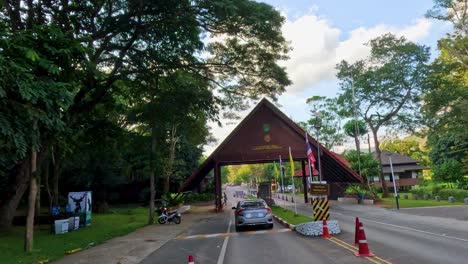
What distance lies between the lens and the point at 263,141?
108ft

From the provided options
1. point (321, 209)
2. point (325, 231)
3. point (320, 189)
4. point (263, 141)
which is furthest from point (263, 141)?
point (325, 231)

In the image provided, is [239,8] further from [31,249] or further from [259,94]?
[31,249]

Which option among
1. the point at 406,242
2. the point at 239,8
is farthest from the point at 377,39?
the point at 406,242

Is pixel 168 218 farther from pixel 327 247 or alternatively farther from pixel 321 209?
pixel 327 247

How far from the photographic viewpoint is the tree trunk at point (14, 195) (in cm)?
1768

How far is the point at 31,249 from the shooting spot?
Answer: 12.9m

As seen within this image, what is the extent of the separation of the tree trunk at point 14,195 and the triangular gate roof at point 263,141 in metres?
15.9

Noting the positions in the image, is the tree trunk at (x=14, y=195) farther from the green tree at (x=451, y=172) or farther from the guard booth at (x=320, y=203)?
the green tree at (x=451, y=172)

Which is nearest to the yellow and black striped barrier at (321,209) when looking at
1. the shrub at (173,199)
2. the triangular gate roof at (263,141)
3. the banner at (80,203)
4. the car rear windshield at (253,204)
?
the car rear windshield at (253,204)

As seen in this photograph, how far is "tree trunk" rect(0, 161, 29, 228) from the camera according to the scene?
17.7m

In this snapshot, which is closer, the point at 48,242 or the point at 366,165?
the point at 48,242

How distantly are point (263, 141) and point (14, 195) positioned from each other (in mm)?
19832

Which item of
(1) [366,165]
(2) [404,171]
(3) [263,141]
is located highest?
(3) [263,141]

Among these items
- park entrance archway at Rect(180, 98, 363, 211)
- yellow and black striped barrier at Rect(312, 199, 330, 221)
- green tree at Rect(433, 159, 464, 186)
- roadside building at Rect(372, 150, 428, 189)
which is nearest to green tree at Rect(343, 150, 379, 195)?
park entrance archway at Rect(180, 98, 363, 211)
